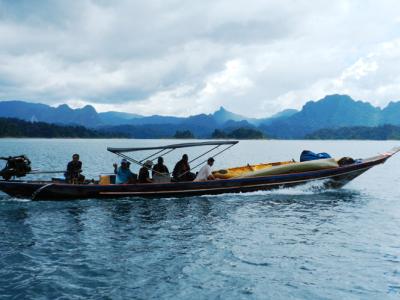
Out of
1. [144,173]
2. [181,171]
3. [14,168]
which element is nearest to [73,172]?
[14,168]

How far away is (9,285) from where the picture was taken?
10617 mm

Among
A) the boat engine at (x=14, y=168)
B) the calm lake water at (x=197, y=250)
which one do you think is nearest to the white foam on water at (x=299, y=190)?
the calm lake water at (x=197, y=250)

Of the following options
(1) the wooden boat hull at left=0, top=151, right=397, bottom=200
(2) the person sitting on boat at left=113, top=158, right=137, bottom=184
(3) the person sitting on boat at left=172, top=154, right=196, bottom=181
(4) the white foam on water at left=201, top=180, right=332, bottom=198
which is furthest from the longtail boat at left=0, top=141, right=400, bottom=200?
(2) the person sitting on boat at left=113, top=158, right=137, bottom=184

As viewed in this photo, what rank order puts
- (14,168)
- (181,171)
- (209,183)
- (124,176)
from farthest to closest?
(181,171) < (124,176) < (209,183) < (14,168)

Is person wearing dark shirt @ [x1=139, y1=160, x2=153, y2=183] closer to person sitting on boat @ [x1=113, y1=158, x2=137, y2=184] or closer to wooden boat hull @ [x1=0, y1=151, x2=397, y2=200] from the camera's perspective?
person sitting on boat @ [x1=113, y1=158, x2=137, y2=184]

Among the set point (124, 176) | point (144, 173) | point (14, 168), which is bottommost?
point (124, 176)

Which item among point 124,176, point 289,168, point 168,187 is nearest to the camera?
point 168,187

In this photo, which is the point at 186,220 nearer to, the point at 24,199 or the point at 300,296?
the point at 300,296

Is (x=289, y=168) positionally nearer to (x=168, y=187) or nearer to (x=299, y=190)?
(x=299, y=190)

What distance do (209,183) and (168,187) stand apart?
2.44 meters

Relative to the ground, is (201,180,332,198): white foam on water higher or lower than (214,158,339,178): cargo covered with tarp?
lower

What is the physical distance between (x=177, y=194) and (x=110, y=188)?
153 inches

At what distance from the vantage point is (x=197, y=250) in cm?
1377

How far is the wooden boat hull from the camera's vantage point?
22203 millimetres
